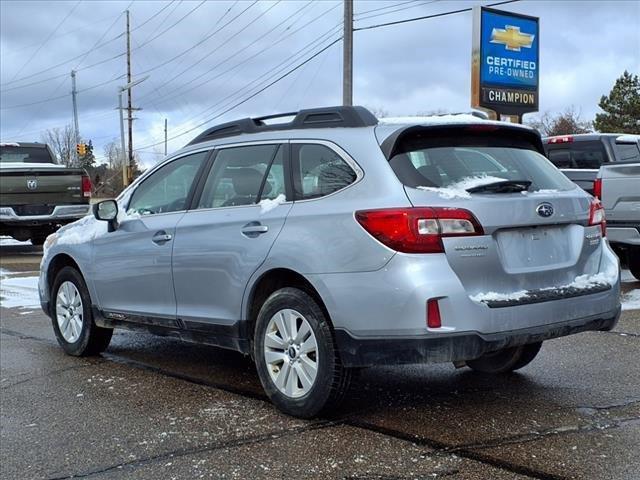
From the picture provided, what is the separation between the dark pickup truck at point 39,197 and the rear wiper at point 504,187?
40.6ft

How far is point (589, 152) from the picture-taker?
1175cm

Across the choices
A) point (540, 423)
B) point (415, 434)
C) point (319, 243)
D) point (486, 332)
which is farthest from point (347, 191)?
point (540, 423)

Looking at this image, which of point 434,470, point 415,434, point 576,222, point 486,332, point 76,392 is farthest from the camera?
point 76,392

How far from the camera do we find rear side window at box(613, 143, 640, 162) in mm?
11539

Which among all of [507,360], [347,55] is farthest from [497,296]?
[347,55]

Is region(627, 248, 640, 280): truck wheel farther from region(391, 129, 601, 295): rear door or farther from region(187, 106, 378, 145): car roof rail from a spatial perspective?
region(187, 106, 378, 145): car roof rail

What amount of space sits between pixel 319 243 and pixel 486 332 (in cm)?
103

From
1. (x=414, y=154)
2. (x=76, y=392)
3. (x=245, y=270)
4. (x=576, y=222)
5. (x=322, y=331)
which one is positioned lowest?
(x=76, y=392)

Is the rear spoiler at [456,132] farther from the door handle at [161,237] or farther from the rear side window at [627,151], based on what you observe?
the rear side window at [627,151]

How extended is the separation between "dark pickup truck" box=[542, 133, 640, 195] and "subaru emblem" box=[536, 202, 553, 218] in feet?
24.5

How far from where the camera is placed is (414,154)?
4.23 m

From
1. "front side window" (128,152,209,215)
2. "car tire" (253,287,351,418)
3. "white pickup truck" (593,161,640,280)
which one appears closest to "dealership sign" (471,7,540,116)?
"white pickup truck" (593,161,640,280)

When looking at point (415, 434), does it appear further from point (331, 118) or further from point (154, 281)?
point (154, 281)

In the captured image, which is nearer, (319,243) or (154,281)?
(319,243)
